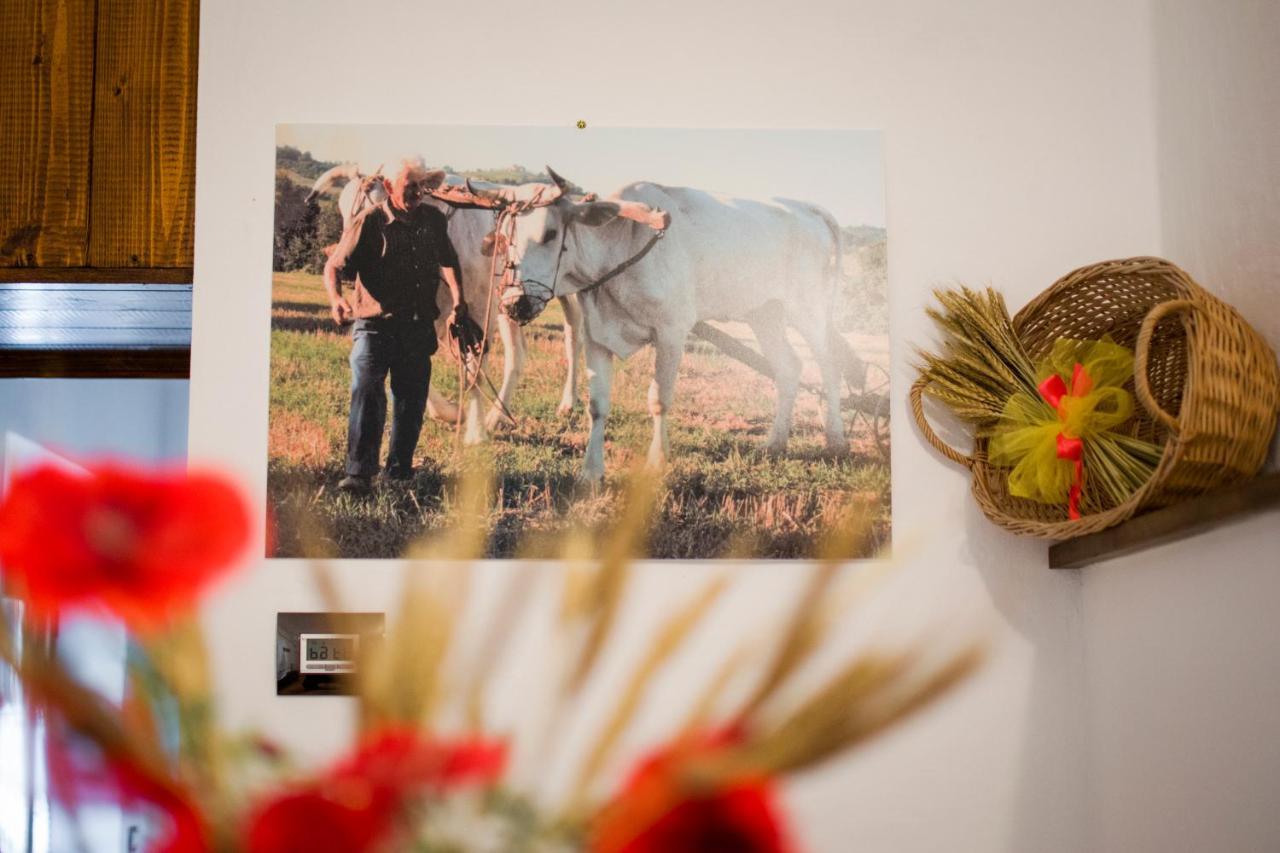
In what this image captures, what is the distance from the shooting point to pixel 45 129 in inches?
77.6

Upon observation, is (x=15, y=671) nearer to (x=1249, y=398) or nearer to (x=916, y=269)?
(x=1249, y=398)

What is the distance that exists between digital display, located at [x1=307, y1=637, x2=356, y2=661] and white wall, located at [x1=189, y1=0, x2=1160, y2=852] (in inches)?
2.6

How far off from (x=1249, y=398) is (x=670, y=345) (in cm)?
84

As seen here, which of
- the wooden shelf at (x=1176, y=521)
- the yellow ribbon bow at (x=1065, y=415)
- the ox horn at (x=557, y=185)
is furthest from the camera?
the ox horn at (x=557, y=185)

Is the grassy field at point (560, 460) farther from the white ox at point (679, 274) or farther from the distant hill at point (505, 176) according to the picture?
the distant hill at point (505, 176)

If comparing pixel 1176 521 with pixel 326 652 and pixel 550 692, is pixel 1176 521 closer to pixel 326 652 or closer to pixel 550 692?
pixel 326 652

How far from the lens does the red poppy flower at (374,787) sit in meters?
0.26

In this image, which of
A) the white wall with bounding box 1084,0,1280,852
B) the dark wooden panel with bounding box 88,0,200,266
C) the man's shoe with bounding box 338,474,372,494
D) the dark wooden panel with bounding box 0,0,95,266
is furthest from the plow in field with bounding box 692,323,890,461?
the dark wooden panel with bounding box 0,0,95,266

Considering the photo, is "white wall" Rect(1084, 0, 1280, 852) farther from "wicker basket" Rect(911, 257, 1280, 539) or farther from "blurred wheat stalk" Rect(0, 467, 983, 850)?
"blurred wheat stalk" Rect(0, 467, 983, 850)

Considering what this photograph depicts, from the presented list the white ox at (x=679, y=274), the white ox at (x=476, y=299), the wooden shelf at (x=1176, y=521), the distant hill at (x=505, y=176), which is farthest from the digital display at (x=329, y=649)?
the wooden shelf at (x=1176, y=521)

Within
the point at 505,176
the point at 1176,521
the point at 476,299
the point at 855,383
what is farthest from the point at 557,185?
the point at 1176,521

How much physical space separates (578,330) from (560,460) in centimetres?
21

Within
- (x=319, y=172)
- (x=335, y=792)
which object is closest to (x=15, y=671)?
(x=335, y=792)

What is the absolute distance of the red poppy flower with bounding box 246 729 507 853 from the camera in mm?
264
